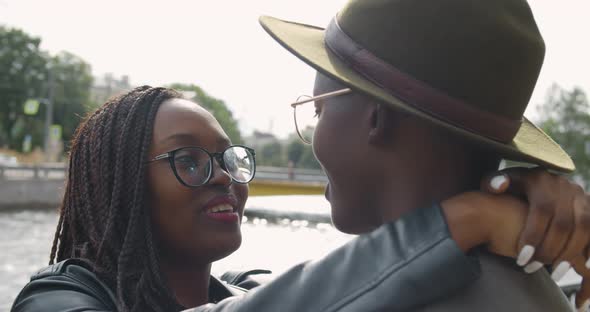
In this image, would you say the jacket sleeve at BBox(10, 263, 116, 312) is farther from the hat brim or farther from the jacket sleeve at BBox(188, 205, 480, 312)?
the hat brim

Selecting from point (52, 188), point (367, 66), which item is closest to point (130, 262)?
point (367, 66)

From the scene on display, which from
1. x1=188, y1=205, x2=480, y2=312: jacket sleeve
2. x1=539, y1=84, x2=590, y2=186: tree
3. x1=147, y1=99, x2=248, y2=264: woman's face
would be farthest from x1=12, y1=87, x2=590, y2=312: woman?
x1=539, y1=84, x2=590, y2=186: tree

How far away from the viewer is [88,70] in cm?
6106

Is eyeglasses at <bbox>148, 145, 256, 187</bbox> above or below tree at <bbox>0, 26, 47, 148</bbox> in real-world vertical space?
above

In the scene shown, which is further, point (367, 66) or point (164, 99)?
point (164, 99)

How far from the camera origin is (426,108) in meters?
1.30

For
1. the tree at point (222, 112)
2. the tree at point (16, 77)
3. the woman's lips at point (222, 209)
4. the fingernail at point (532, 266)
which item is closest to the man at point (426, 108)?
the fingernail at point (532, 266)

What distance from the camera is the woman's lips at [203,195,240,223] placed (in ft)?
6.70

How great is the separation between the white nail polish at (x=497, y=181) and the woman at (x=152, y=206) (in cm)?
100

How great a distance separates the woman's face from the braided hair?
0.04m

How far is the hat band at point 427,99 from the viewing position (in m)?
1.30

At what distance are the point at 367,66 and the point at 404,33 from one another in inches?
4.0

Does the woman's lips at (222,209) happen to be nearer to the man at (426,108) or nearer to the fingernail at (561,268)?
the man at (426,108)

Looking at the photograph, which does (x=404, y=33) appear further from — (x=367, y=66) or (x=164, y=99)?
(x=164, y=99)
